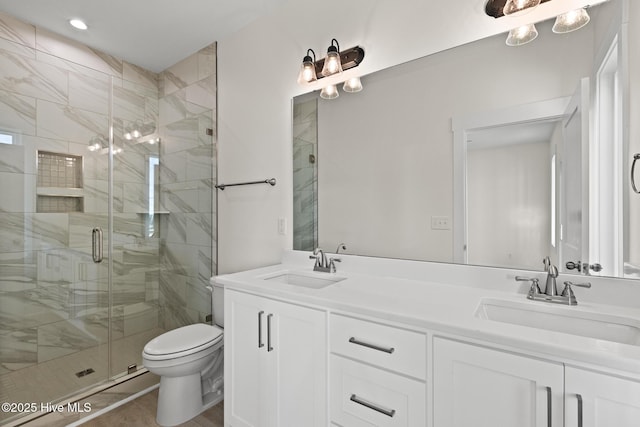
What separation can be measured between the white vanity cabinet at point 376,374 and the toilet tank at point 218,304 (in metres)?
1.18

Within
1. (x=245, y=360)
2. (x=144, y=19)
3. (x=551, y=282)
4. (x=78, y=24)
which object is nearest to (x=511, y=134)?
(x=551, y=282)

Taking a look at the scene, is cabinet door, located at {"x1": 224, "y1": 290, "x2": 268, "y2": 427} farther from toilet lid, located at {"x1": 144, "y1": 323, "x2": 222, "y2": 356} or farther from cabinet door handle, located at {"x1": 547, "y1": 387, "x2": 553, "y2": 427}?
cabinet door handle, located at {"x1": 547, "y1": 387, "x2": 553, "y2": 427}

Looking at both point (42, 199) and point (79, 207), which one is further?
point (79, 207)

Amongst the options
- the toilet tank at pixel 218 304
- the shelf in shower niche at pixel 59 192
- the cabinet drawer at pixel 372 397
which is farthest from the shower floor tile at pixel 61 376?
the cabinet drawer at pixel 372 397

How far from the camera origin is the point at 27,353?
1932 mm

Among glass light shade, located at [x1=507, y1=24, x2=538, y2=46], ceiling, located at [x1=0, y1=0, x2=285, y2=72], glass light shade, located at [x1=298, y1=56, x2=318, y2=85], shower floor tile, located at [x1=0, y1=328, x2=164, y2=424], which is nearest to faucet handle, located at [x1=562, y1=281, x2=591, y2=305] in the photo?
glass light shade, located at [x1=507, y1=24, x2=538, y2=46]

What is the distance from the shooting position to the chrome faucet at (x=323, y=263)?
1739 millimetres

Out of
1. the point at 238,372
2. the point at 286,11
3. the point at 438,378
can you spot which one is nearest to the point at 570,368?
the point at 438,378

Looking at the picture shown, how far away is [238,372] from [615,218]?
66.5 inches

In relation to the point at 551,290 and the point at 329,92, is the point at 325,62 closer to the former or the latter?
the point at 329,92

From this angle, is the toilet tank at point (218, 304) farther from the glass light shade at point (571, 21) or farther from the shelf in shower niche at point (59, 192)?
the glass light shade at point (571, 21)

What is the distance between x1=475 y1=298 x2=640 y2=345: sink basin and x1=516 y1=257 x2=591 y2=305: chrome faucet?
44mm

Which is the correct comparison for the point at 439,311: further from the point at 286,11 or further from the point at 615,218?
the point at 286,11

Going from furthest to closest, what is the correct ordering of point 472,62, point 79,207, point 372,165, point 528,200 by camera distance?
point 79,207, point 372,165, point 472,62, point 528,200
